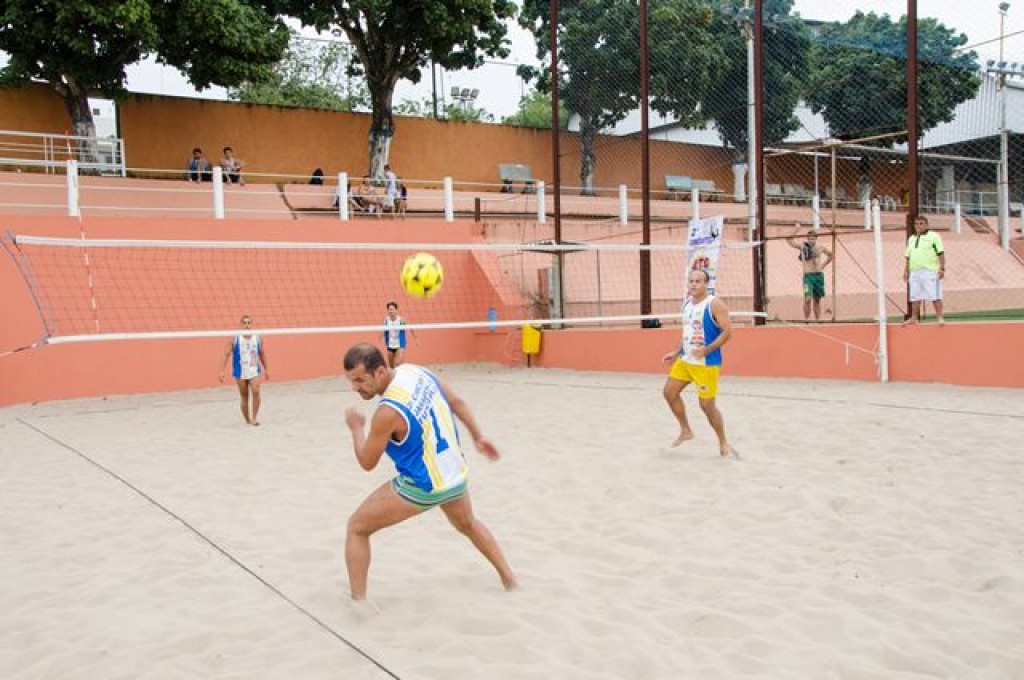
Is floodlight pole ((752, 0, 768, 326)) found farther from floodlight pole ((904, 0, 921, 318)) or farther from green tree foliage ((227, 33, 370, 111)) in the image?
green tree foliage ((227, 33, 370, 111))

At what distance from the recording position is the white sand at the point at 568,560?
10.8ft

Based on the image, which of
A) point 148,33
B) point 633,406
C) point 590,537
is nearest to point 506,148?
point 148,33

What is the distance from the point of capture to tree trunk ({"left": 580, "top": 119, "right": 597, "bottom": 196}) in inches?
953

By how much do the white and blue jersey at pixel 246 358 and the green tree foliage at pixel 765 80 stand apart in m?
11.4

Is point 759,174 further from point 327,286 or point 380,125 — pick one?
point 380,125

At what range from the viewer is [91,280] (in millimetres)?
12445

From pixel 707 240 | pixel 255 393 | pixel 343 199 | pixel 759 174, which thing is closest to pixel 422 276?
pixel 255 393

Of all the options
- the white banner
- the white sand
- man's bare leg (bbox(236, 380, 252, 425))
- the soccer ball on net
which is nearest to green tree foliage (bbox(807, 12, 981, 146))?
the white banner

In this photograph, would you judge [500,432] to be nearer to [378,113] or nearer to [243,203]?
[243,203]

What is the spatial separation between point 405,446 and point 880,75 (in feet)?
71.5

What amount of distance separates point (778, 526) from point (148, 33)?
13891 mm

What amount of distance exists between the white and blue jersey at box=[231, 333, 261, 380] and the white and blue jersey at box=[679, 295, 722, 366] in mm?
5308

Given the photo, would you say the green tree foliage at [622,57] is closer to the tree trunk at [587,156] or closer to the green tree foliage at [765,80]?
the tree trunk at [587,156]

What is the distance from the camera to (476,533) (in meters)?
3.81
